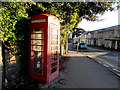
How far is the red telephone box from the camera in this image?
12.5 ft

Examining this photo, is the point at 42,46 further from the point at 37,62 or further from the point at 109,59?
the point at 109,59

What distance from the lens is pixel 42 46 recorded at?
3920 mm

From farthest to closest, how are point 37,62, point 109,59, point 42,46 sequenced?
1. point 109,59
2. point 37,62
3. point 42,46

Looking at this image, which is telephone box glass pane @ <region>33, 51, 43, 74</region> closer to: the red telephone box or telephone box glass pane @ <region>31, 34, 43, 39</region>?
the red telephone box

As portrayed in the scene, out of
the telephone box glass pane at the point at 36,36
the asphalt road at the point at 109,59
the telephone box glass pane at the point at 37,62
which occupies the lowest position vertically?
the asphalt road at the point at 109,59

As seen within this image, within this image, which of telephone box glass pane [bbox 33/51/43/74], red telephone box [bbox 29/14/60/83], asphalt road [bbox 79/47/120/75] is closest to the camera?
red telephone box [bbox 29/14/60/83]

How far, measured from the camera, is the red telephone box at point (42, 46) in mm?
3809

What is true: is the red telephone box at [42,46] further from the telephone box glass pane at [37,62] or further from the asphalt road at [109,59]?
the asphalt road at [109,59]

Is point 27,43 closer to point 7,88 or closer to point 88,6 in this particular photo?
point 7,88

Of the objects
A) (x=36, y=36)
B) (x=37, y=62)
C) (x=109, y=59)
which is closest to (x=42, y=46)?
(x=36, y=36)

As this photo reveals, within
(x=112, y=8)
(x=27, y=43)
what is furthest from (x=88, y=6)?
(x=27, y=43)

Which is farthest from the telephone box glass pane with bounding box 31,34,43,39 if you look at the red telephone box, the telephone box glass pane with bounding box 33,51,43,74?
the telephone box glass pane with bounding box 33,51,43,74

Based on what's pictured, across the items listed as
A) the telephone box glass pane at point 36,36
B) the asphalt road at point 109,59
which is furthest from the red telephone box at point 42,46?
the asphalt road at point 109,59

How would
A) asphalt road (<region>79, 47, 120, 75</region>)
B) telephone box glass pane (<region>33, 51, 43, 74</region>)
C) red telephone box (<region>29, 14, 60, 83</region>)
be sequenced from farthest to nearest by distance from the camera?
asphalt road (<region>79, 47, 120, 75</region>) → telephone box glass pane (<region>33, 51, 43, 74</region>) → red telephone box (<region>29, 14, 60, 83</region>)
